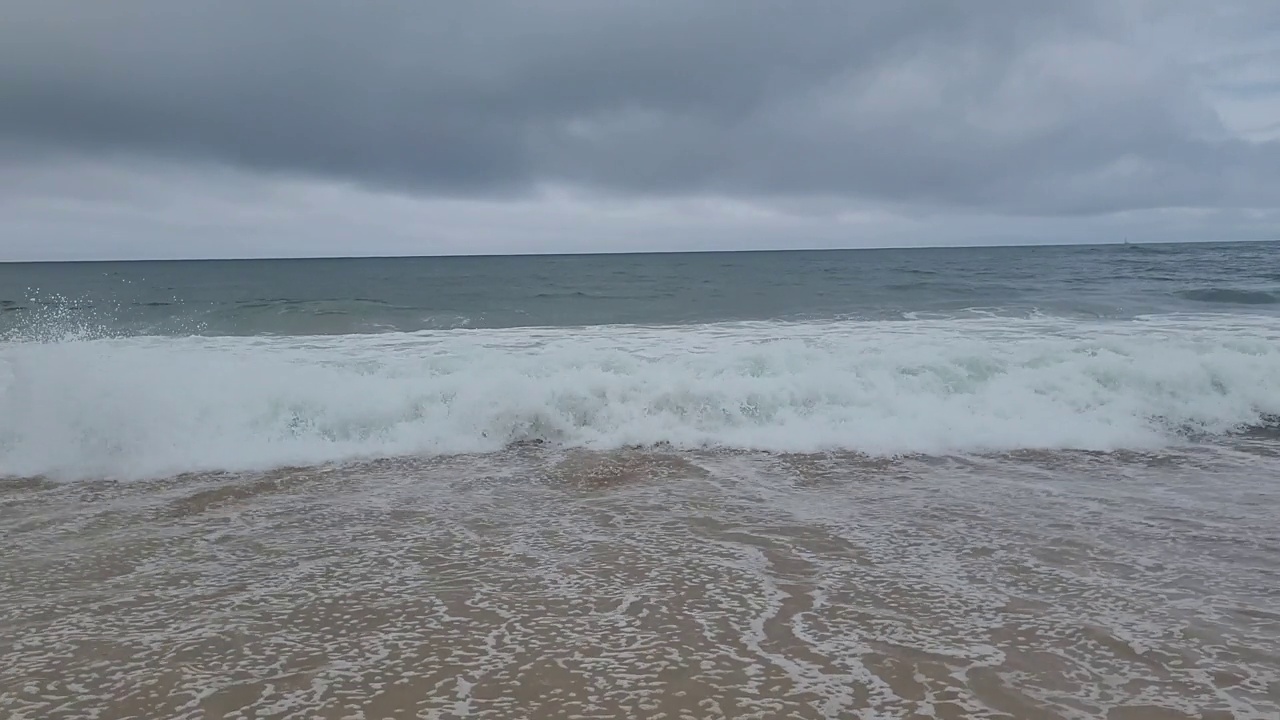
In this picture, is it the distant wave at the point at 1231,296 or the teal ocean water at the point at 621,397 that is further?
the distant wave at the point at 1231,296

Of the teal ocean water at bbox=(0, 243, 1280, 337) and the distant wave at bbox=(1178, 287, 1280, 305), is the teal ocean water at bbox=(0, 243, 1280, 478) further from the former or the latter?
the distant wave at bbox=(1178, 287, 1280, 305)

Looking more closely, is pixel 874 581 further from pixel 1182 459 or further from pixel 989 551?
pixel 1182 459

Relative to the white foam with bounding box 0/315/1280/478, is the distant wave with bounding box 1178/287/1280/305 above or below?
above

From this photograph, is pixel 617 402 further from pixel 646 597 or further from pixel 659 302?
pixel 659 302

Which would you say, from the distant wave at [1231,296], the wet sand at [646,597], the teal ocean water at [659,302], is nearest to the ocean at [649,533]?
the wet sand at [646,597]

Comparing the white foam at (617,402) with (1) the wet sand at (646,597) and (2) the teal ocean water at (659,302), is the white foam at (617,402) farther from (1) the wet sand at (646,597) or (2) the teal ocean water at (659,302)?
(2) the teal ocean water at (659,302)

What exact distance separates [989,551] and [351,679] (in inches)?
158

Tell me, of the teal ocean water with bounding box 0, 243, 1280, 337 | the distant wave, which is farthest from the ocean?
the distant wave

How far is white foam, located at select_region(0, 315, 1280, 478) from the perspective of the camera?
340 inches

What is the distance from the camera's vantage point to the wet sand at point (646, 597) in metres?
3.48

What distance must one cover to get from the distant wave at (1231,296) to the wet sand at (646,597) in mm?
23129

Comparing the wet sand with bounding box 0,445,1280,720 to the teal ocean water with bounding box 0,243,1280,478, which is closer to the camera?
the wet sand with bounding box 0,445,1280,720

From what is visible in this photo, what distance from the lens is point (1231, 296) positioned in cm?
2633

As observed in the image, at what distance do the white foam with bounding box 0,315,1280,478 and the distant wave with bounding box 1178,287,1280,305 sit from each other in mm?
15311
